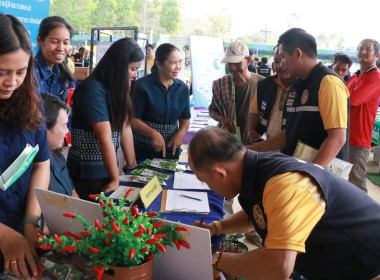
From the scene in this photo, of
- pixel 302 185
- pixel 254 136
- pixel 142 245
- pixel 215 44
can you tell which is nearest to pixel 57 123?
pixel 142 245

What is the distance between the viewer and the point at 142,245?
0.75 metres

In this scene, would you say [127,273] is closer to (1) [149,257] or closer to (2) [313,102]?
(1) [149,257]

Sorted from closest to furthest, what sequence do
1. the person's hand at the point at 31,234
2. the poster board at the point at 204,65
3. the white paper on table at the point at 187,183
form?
the person's hand at the point at 31,234, the white paper on table at the point at 187,183, the poster board at the point at 204,65

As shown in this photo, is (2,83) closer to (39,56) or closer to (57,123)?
(57,123)

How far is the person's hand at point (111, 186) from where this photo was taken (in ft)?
5.37

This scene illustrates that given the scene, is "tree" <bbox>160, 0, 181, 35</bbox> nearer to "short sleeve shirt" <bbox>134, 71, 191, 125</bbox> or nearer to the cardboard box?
the cardboard box

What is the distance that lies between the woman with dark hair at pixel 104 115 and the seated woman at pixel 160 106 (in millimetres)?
451

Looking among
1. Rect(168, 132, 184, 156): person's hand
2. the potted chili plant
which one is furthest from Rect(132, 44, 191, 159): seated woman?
the potted chili plant

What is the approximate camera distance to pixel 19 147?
1.01 metres

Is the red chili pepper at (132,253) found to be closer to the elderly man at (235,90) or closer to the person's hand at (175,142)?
the person's hand at (175,142)

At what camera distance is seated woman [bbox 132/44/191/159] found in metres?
2.28

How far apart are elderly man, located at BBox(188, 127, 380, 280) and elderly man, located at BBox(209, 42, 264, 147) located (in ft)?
5.55

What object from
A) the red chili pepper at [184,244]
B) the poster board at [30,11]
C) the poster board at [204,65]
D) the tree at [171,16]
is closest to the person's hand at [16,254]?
the red chili pepper at [184,244]

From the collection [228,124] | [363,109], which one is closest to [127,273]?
[228,124]
